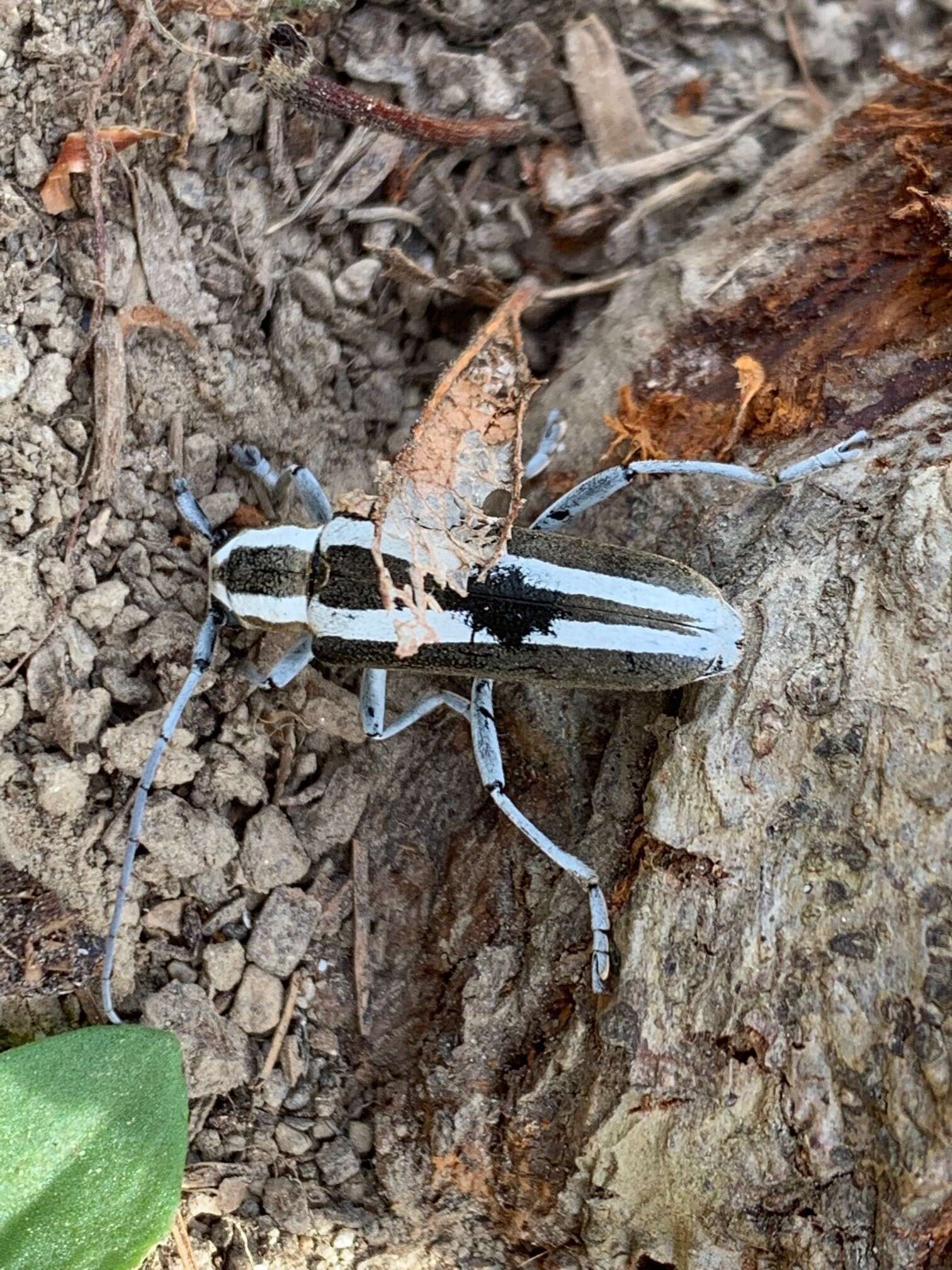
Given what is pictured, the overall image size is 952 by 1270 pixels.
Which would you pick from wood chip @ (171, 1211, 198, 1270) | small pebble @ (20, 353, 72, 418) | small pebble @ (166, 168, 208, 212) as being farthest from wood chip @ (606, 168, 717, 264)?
wood chip @ (171, 1211, 198, 1270)

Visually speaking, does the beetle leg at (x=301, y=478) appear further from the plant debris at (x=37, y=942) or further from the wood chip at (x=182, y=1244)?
the wood chip at (x=182, y=1244)

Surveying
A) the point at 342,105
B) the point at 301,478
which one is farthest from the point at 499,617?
the point at 342,105

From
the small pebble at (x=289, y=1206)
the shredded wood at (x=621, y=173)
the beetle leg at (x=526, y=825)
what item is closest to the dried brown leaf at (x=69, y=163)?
the shredded wood at (x=621, y=173)

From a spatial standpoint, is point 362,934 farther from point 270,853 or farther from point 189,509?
point 189,509

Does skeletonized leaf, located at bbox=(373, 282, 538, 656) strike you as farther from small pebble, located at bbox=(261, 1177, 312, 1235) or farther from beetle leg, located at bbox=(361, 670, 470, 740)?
small pebble, located at bbox=(261, 1177, 312, 1235)

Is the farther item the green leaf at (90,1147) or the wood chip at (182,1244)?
the wood chip at (182,1244)
